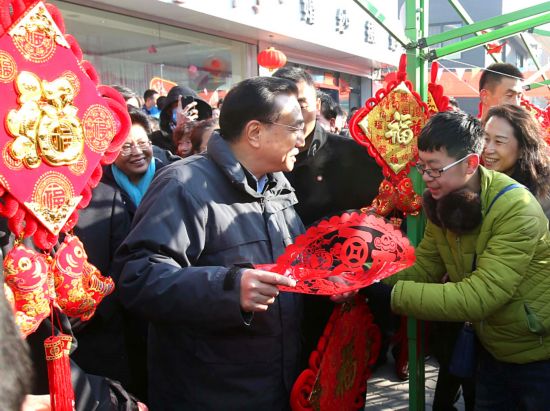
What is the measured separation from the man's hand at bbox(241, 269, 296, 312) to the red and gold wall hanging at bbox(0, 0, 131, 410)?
1.29 feet

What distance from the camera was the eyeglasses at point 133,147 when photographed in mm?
2488

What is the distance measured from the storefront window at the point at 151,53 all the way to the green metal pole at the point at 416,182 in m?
5.11

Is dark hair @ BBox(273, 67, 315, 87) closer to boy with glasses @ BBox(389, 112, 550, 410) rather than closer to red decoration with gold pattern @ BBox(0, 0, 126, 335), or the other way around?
boy with glasses @ BBox(389, 112, 550, 410)

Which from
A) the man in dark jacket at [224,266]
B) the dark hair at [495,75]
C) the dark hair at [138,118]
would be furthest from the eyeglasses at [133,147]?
the dark hair at [495,75]

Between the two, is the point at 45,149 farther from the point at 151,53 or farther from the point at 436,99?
the point at 151,53

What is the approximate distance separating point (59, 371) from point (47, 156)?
48cm

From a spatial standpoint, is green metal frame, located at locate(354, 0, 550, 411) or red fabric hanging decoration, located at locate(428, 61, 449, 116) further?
red fabric hanging decoration, located at locate(428, 61, 449, 116)

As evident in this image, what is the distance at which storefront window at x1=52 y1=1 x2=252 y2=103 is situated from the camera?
6.81 metres

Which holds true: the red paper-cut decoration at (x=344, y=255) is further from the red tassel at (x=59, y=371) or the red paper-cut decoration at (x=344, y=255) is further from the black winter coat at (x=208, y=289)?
the red tassel at (x=59, y=371)

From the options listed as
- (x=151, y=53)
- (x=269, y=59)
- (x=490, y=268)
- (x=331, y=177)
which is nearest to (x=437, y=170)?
(x=490, y=268)

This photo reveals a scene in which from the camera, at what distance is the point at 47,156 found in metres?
1.17

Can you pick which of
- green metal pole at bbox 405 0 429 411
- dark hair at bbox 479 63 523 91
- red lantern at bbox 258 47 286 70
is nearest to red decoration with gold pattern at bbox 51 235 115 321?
green metal pole at bbox 405 0 429 411

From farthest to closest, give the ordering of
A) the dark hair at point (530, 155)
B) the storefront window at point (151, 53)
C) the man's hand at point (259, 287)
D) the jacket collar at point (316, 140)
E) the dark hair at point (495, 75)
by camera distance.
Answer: the storefront window at point (151, 53), the dark hair at point (495, 75), the jacket collar at point (316, 140), the dark hair at point (530, 155), the man's hand at point (259, 287)

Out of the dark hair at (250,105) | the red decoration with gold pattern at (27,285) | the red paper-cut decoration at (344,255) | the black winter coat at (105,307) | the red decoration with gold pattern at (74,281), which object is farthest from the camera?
the black winter coat at (105,307)
